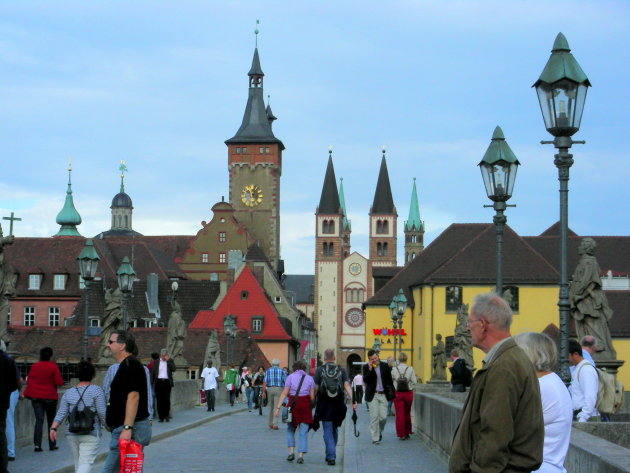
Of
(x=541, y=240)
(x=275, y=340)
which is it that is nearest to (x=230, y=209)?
(x=275, y=340)

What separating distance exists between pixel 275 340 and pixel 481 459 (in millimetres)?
92794

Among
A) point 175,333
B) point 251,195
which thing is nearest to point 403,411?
point 175,333

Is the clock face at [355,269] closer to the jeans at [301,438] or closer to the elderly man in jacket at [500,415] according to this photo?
the jeans at [301,438]

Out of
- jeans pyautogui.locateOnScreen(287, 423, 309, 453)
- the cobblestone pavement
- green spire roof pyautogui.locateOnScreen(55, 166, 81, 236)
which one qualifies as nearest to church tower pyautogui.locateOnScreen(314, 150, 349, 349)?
green spire roof pyautogui.locateOnScreen(55, 166, 81, 236)

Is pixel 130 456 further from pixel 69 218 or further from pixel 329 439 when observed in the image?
pixel 69 218

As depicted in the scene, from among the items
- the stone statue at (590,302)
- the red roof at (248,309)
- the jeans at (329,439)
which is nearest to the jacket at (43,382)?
the jeans at (329,439)

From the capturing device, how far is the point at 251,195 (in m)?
145

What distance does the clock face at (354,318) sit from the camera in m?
153

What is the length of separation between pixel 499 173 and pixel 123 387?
32.5 ft

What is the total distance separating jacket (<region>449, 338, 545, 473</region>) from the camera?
599cm

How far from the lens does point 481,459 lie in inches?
236

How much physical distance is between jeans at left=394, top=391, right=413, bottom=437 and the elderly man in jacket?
54.1 ft

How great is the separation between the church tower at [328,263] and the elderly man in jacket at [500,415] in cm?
14678

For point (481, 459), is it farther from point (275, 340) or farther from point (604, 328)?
point (275, 340)
